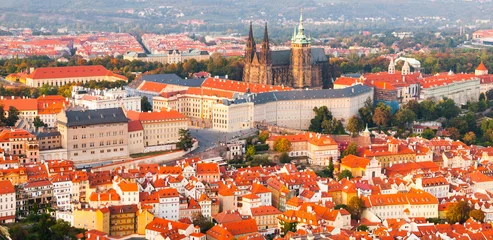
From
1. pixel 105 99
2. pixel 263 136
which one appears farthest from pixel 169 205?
pixel 105 99

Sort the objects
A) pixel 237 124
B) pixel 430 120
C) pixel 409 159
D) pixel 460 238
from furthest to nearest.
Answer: pixel 430 120
pixel 237 124
pixel 409 159
pixel 460 238

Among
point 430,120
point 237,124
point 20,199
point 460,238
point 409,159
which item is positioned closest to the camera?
point 460,238

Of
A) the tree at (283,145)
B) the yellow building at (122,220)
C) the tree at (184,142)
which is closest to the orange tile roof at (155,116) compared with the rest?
the tree at (184,142)

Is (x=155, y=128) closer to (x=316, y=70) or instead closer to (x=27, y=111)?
(x=27, y=111)

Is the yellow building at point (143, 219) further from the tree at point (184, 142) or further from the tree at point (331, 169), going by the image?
the tree at point (331, 169)

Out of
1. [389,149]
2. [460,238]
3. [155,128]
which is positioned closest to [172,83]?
[155,128]

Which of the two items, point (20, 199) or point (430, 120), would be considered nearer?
point (20, 199)

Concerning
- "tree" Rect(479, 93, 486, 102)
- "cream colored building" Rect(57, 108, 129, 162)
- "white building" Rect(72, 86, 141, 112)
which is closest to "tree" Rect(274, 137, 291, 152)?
"cream colored building" Rect(57, 108, 129, 162)
